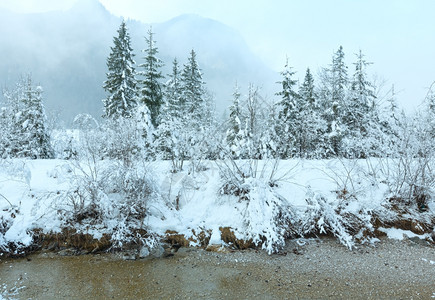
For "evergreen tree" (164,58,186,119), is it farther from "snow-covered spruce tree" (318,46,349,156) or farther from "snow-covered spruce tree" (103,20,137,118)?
"snow-covered spruce tree" (318,46,349,156)

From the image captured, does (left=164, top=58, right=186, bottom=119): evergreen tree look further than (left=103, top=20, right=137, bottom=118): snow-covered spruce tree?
Yes

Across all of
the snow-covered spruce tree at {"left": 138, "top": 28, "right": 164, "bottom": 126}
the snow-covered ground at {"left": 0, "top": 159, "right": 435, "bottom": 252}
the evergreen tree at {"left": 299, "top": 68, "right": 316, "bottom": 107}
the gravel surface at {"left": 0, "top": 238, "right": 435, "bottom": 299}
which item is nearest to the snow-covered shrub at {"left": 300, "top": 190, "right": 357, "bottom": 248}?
the snow-covered ground at {"left": 0, "top": 159, "right": 435, "bottom": 252}

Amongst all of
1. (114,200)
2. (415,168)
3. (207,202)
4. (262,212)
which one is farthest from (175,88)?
(415,168)

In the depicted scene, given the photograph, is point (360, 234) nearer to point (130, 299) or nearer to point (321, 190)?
point (321, 190)

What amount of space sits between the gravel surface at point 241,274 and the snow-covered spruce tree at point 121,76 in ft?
42.7

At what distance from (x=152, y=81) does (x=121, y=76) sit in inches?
105

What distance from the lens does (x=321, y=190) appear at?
5.85m

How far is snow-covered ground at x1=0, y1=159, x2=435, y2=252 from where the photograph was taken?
16.2ft

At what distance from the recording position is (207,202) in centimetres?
578

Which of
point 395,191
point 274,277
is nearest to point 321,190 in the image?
point 395,191

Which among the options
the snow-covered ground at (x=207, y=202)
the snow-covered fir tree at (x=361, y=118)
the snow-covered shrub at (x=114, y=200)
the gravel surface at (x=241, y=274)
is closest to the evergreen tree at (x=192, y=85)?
the snow-covered fir tree at (x=361, y=118)

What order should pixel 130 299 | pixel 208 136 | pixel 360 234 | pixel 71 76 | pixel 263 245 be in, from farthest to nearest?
1. pixel 71 76
2. pixel 208 136
3. pixel 360 234
4. pixel 263 245
5. pixel 130 299

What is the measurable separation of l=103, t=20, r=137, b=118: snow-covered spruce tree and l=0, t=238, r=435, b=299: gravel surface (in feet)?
42.7

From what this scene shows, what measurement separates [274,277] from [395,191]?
386 centimetres
